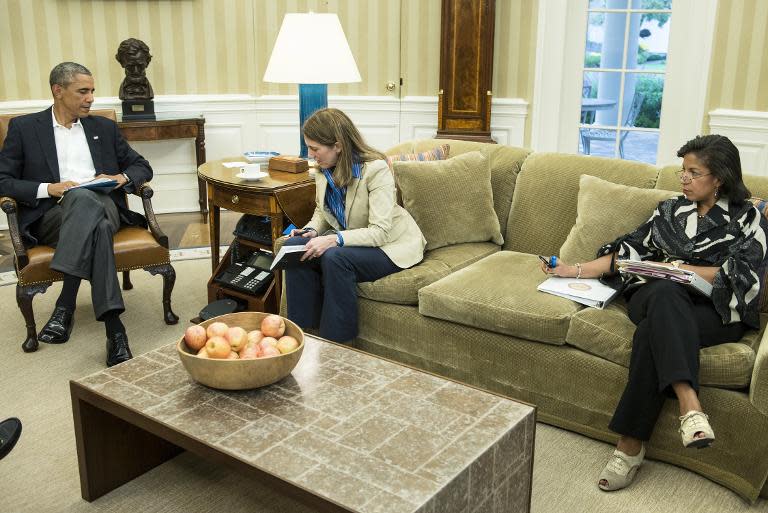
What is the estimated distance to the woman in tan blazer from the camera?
9.83 feet

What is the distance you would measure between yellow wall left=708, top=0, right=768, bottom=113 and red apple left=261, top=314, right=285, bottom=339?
349 cm

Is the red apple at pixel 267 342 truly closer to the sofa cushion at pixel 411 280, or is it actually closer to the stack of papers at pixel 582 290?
the sofa cushion at pixel 411 280

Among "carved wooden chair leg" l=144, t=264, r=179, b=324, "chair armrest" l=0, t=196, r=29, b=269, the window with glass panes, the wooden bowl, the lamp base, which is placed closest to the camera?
the wooden bowl

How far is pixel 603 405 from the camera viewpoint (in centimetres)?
256

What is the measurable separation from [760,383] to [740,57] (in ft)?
9.66

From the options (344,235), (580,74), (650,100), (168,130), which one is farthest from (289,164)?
(650,100)

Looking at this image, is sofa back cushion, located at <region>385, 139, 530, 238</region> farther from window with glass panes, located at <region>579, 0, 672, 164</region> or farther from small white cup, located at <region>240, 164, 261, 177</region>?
window with glass panes, located at <region>579, 0, 672, 164</region>

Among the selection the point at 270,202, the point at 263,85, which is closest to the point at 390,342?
the point at 270,202

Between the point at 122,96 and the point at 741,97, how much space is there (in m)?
3.88

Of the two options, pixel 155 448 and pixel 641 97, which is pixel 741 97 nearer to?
pixel 641 97

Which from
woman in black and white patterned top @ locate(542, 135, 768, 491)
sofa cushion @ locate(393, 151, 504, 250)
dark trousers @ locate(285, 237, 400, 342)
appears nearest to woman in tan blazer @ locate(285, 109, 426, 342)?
dark trousers @ locate(285, 237, 400, 342)

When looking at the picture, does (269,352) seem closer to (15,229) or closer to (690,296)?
(690,296)

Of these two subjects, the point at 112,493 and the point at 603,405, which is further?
the point at 603,405

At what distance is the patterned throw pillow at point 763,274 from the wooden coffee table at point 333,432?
3.25ft
